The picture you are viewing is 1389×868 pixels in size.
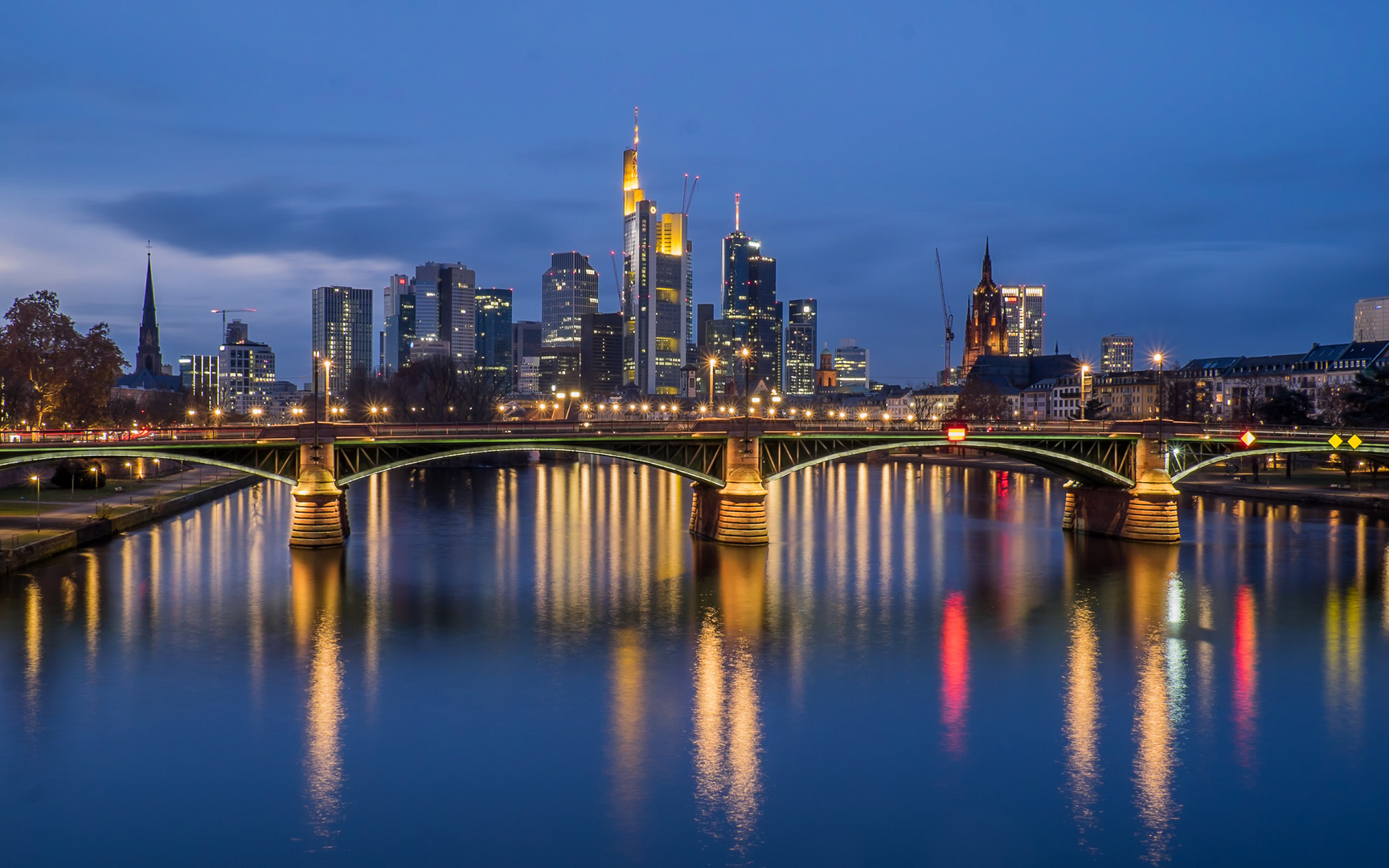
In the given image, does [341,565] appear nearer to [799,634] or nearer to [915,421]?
[799,634]

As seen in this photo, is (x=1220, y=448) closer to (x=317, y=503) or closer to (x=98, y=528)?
(x=317, y=503)

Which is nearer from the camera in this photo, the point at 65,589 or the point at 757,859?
the point at 757,859

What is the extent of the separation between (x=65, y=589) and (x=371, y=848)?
33.2 meters

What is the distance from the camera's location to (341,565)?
5784cm

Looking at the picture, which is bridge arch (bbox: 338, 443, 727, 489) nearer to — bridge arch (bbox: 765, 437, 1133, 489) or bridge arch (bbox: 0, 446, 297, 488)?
bridge arch (bbox: 765, 437, 1133, 489)

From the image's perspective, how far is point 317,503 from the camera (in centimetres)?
6119

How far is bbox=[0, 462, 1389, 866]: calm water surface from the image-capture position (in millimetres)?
24422

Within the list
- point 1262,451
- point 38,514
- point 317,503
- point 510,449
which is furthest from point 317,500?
point 1262,451

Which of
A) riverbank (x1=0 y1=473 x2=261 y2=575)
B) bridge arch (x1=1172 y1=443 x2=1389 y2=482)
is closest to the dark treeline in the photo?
riverbank (x1=0 y1=473 x2=261 y2=575)

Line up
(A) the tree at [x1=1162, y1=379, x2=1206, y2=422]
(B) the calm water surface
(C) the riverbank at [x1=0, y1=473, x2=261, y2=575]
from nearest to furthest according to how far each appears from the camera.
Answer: (B) the calm water surface → (C) the riverbank at [x1=0, y1=473, x2=261, y2=575] → (A) the tree at [x1=1162, y1=379, x2=1206, y2=422]

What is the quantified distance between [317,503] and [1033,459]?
44.3m

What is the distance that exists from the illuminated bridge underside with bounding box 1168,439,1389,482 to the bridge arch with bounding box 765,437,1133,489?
4.10 meters

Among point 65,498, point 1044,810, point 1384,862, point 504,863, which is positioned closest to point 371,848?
point 504,863

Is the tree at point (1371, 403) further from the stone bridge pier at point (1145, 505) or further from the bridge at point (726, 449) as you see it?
the stone bridge pier at point (1145, 505)
